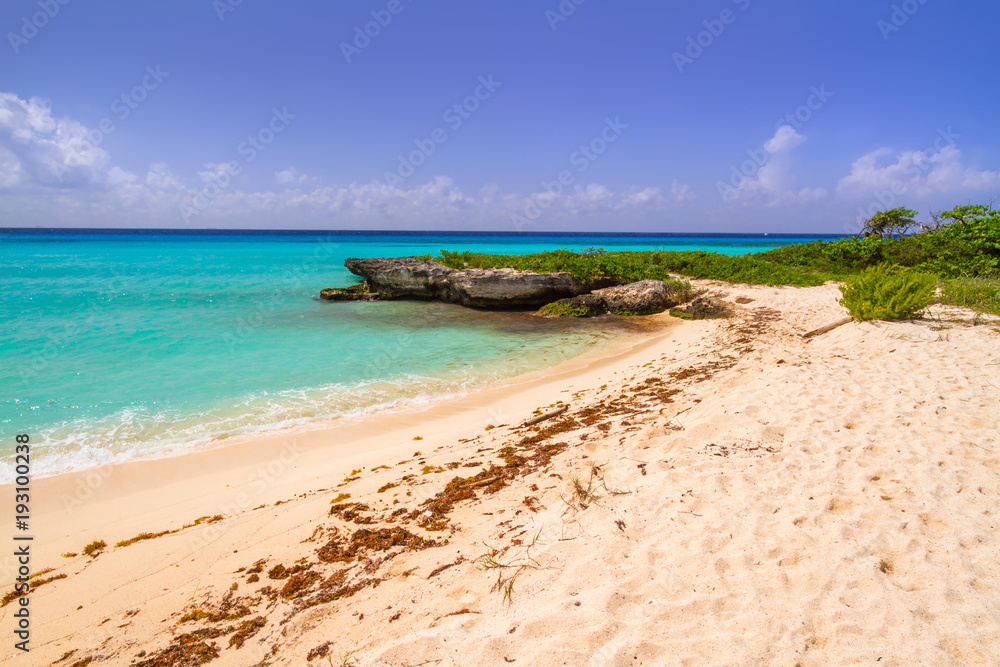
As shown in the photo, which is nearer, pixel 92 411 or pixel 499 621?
pixel 499 621

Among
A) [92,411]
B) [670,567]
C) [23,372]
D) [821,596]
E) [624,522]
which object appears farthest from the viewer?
[23,372]

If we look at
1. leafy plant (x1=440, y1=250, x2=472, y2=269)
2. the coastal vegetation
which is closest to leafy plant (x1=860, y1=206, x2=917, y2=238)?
the coastal vegetation

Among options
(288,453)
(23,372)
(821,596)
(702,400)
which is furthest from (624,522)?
(23,372)

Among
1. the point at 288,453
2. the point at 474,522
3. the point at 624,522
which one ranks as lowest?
the point at 288,453

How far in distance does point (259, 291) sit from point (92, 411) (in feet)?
58.0

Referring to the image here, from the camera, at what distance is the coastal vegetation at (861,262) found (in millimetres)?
12141

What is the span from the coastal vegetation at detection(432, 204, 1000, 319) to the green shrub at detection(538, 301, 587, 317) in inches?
70.9

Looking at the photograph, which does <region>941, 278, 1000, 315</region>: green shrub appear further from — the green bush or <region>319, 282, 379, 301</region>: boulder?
<region>319, 282, 379, 301</region>: boulder

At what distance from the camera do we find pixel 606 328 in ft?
49.0

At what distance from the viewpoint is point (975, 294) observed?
11398mm

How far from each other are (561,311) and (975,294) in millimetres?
11907

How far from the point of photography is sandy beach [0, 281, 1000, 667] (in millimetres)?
2604

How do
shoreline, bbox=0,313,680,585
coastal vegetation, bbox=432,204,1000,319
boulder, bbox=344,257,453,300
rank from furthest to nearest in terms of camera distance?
boulder, bbox=344,257,453,300, coastal vegetation, bbox=432,204,1000,319, shoreline, bbox=0,313,680,585

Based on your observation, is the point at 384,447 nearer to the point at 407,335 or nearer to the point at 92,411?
the point at 92,411
